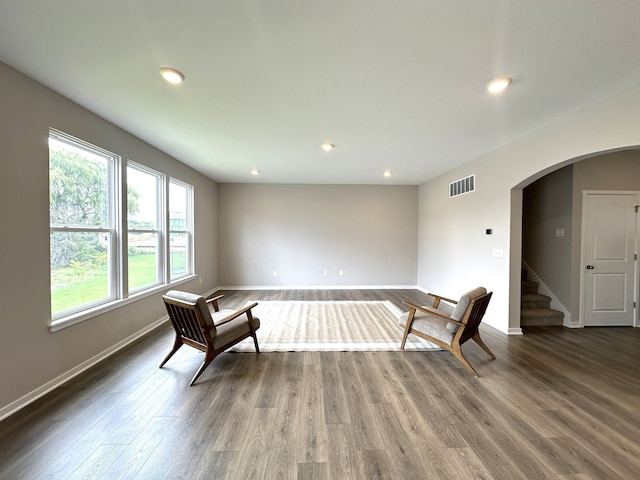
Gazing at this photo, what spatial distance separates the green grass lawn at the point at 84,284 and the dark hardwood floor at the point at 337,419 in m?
0.74

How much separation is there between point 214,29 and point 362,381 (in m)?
3.05

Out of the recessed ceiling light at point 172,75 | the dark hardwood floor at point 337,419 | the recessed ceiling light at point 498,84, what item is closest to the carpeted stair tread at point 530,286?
the dark hardwood floor at point 337,419

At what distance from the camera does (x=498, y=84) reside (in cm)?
216

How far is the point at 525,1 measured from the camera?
141cm

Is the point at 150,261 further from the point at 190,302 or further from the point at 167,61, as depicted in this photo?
the point at 167,61

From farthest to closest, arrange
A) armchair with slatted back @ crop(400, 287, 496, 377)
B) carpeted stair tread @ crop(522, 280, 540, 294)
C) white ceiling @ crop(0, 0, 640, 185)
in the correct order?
carpeted stair tread @ crop(522, 280, 540, 294) < armchair with slatted back @ crop(400, 287, 496, 377) < white ceiling @ crop(0, 0, 640, 185)

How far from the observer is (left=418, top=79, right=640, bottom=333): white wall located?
240 cm

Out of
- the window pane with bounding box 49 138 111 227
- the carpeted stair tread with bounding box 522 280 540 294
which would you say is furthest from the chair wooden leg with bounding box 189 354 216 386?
the carpeted stair tread with bounding box 522 280 540 294

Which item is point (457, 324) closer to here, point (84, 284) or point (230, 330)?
point (230, 330)

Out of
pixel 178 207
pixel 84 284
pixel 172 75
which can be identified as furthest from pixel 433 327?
pixel 178 207

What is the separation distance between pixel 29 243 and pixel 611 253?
23.6 feet

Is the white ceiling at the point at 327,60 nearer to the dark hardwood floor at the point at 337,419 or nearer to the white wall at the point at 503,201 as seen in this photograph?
the white wall at the point at 503,201

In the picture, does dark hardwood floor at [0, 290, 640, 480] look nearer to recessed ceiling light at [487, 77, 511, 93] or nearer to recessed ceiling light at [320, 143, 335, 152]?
recessed ceiling light at [487, 77, 511, 93]

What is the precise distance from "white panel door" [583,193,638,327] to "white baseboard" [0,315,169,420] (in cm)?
666
